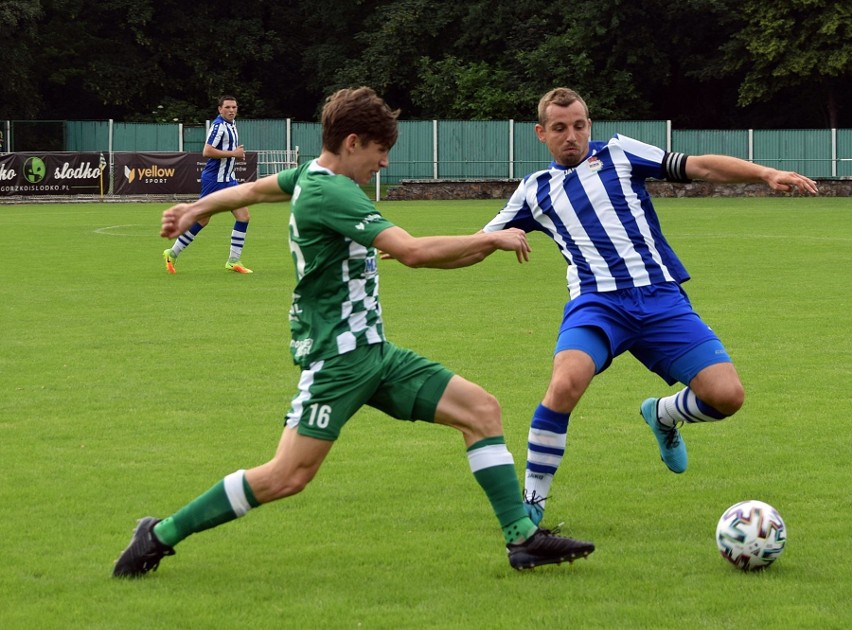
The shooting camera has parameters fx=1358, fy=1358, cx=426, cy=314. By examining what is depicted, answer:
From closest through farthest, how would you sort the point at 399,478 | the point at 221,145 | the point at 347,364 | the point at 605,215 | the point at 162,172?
the point at 347,364 < the point at 605,215 < the point at 399,478 < the point at 221,145 < the point at 162,172

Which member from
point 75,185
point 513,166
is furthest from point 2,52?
point 513,166

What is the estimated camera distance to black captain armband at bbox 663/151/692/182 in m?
6.25

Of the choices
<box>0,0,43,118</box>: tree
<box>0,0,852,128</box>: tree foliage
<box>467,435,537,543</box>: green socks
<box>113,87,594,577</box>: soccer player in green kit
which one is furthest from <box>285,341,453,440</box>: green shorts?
<box>0,0,43,118</box>: tree

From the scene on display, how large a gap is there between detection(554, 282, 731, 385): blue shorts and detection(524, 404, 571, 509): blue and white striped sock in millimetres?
310

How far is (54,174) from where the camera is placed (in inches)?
1479

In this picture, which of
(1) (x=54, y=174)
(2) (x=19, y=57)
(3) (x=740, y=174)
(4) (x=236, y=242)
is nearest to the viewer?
(3) (x=740, y=174)

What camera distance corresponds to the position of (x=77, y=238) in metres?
23.5

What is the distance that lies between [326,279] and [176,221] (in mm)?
683

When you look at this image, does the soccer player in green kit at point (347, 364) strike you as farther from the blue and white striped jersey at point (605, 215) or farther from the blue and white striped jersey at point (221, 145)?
the blue and white striped jersey at point (221, 145)

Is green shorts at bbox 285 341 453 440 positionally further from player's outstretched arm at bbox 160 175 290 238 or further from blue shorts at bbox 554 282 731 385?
blue shorts at bbox 554 282 731 385

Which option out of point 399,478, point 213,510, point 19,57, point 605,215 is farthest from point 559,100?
point 19,57

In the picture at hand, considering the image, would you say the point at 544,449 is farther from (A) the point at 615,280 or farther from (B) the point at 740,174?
(B) the point at 740,174

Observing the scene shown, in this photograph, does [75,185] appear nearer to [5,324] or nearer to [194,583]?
[5,324]

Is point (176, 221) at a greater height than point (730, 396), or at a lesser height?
greater
